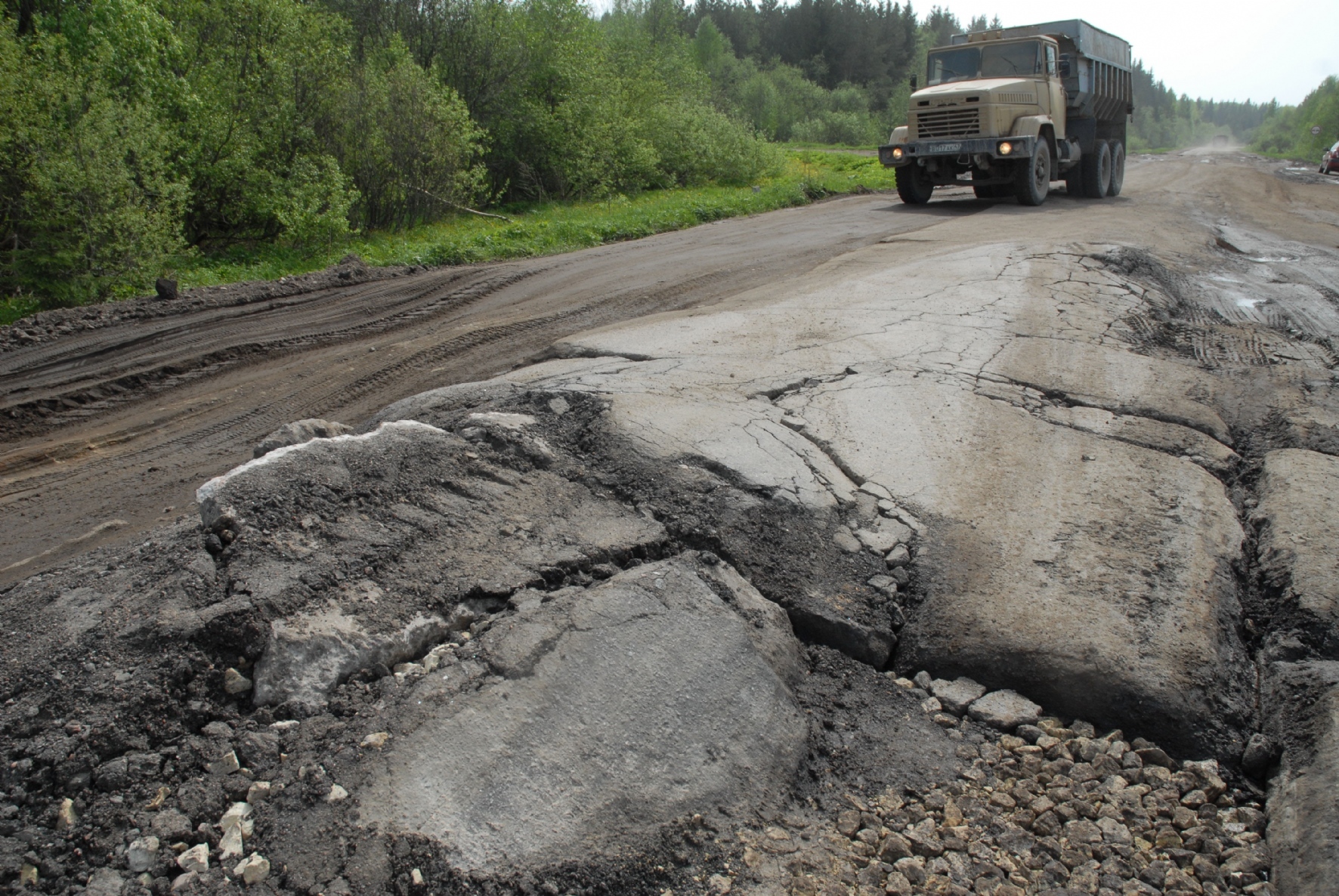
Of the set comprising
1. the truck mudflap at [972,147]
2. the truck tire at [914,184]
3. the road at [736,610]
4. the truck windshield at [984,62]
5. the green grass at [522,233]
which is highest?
the truck windshield at [984,62]

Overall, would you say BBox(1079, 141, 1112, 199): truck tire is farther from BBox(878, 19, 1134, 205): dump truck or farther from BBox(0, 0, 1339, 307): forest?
BBox(0, 0, 1339, 307): forest

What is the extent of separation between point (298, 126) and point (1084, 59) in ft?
47.5

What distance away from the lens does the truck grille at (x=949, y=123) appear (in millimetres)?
14305

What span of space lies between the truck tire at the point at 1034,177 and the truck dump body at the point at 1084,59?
1938 mm

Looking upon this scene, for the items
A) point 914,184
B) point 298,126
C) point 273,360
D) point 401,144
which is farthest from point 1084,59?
point 273,360

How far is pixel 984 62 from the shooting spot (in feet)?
50.6

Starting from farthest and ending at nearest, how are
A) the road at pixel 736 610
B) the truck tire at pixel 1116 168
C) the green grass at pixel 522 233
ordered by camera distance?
the truck tire at pixel 1116 168
the green grass at pixel 522 233
the road at pixel 736 610

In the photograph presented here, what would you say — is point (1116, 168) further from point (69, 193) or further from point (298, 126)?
point (69, 193)

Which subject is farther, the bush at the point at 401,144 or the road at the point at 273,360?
the bush at the point at 401,144

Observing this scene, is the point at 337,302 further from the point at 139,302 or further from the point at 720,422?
the point at 720,422

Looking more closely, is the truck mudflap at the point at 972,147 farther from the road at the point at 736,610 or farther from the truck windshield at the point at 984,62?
the road at the point at 736,610

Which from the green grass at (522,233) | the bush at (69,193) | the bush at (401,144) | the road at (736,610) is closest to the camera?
the road at (736,610)

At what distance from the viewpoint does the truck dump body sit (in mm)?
16250

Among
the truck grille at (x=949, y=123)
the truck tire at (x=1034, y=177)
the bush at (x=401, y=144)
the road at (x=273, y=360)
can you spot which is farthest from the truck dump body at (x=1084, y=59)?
the bush at (x=401, y=144)
